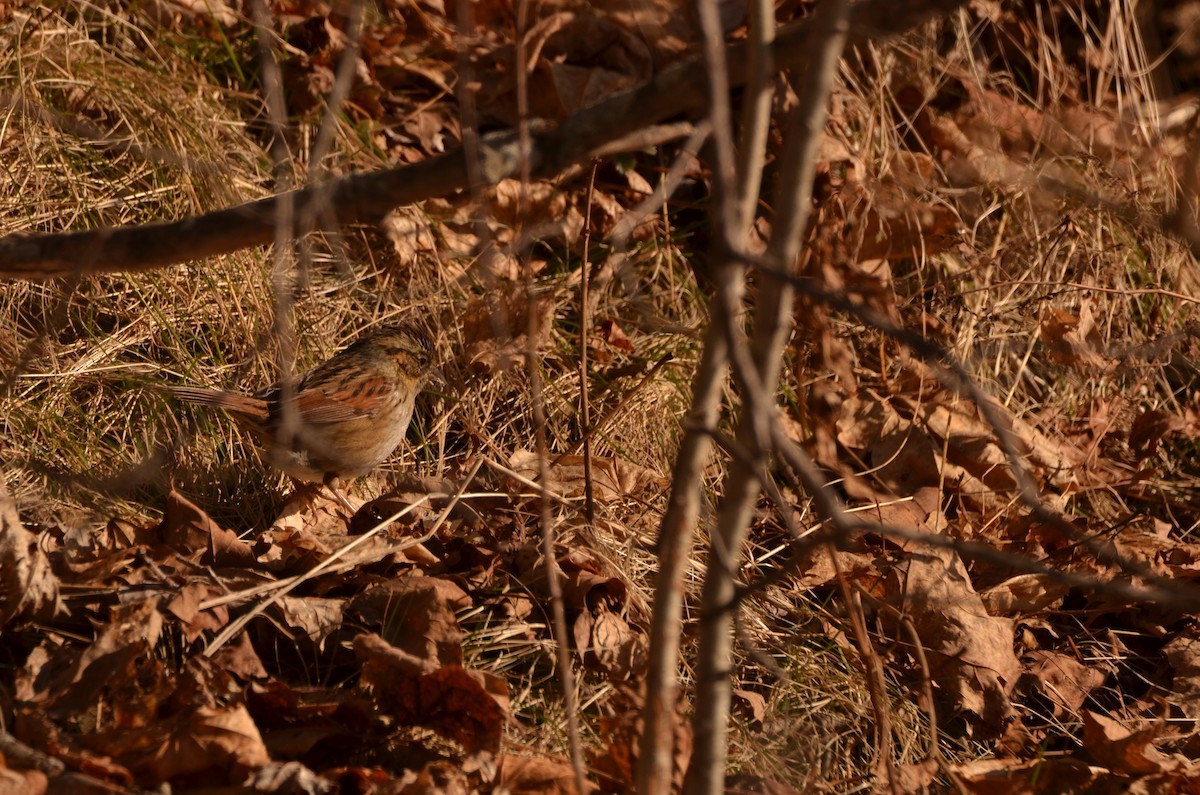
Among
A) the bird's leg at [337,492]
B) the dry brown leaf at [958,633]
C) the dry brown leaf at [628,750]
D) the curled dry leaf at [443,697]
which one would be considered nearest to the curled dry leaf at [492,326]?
the bird's leg at [337,492]

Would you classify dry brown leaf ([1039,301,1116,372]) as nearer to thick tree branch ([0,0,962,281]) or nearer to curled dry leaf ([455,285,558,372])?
curled dry leaf ([455,285,558,372])

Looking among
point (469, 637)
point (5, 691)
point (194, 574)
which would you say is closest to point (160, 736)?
point (5, 691)

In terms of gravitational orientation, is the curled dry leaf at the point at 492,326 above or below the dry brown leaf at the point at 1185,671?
above

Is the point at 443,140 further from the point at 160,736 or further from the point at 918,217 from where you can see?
the point at 160,736

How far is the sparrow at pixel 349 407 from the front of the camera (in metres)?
4.15

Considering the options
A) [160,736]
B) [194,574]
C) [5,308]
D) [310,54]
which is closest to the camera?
[160,736]

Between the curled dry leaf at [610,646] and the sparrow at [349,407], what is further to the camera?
the sparrow at [349,407]

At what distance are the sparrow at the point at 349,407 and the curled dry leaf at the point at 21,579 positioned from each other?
1.25 metres

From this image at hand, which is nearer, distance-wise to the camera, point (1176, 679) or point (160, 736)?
point (160, 736)

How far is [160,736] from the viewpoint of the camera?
8.34 ft

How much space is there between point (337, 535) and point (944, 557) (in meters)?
1.92

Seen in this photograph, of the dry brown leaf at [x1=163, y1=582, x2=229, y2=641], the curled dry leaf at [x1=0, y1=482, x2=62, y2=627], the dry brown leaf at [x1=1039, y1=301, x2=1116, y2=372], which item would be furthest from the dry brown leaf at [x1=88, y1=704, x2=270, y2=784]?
the dry brown leaf at [x1=1039, y1=301, x2=1116, y2=372]

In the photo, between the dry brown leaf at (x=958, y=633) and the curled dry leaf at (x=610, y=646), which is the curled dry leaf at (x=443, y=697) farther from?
the dry brown leaf at (x=958, y=633)

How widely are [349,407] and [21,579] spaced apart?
1766 millimetres
